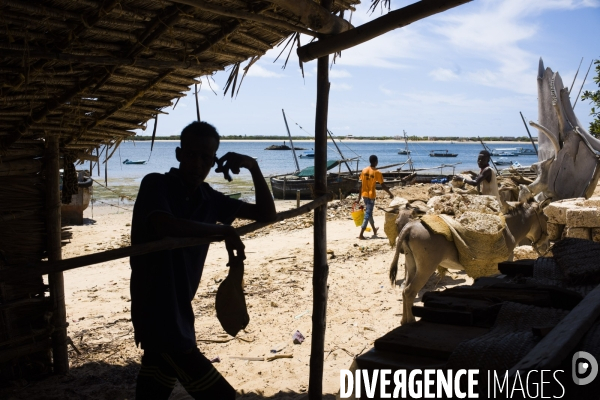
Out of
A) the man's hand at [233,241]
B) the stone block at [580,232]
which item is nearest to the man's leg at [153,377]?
the man's hand at [233,241]

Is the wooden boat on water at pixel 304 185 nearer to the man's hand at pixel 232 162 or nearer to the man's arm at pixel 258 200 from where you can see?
the man's arm at pixel 258 200

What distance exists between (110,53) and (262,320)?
4.19 m

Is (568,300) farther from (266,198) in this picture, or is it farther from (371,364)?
(266,198)

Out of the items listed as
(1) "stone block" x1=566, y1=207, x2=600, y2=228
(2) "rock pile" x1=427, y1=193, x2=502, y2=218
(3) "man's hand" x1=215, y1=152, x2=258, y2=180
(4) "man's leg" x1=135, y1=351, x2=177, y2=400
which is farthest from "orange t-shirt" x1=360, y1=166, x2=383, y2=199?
(4) "man's leg" x1=135, y1=351, x2=177, y2=400

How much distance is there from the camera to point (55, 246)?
16.0 ft

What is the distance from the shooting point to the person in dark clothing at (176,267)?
256cm

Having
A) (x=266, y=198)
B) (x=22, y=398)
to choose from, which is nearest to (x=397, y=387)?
(x=266, y=198)

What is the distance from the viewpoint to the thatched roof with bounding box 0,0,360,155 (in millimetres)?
3098

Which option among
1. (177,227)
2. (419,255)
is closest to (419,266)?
(419,255)

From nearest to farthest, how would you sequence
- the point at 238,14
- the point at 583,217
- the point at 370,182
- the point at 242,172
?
1. the point at 238,14
2. the point at 583,217
3. the point at 370,182
4. the point at 242,172

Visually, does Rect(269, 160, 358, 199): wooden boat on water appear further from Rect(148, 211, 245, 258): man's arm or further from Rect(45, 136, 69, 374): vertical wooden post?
Rect(148, 211, 245, 258): man's arm

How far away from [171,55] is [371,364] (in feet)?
9.51

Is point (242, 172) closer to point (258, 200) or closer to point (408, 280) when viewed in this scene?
point (408, 280)

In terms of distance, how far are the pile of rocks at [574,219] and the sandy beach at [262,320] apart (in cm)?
164
